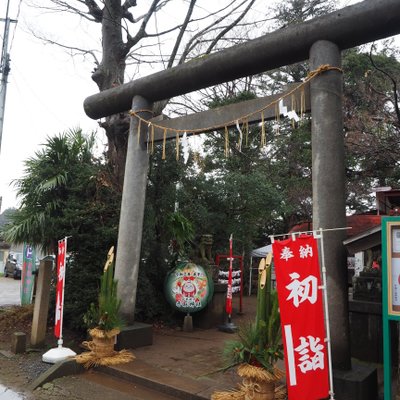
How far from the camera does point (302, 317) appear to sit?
393 centimetres

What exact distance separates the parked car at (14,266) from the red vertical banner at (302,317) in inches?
1051

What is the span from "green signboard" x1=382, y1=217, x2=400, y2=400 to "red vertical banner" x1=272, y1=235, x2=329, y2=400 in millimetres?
577

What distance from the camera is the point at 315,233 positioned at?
4.28 m

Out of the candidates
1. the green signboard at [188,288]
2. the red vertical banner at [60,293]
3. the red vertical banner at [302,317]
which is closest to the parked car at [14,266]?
the green signboard at [188,288]

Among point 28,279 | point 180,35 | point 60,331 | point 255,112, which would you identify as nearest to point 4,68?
point 180,35

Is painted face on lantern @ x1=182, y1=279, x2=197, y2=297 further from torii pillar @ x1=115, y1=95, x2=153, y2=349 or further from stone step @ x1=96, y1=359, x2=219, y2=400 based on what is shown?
stone step @ x1=96, y1=359, x2=219, y2=400

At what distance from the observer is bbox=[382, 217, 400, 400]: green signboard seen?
3.78 metres

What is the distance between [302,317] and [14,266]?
28156mm

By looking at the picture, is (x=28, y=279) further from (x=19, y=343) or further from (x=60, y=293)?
(x=60, y=293)

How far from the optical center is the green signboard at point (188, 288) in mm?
8969

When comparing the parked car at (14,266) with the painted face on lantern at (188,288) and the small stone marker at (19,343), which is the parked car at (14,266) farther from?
the small stone marker at (19,343)

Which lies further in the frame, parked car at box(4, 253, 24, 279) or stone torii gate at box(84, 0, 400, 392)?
parked car at box(4, 253, 24, 279)

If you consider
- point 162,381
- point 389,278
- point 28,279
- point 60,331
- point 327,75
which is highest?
point 327,75

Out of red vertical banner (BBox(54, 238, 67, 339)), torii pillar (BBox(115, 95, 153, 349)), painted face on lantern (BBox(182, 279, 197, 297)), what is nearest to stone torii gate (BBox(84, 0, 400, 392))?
torii pillar (BBox(115, 95, 153, 349))
